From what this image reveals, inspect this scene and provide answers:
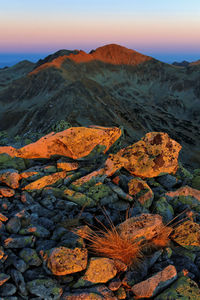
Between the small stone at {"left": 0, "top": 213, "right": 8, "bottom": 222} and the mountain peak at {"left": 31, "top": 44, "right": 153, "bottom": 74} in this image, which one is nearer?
the small stone at {"left": 0, "top": 213, "right": 8, "bottom": 222}

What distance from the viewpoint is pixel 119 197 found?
20.9 ft

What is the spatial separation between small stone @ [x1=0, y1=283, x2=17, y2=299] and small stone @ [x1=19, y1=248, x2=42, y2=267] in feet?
1.59

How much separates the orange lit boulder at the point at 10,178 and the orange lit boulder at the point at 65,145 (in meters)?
1.28

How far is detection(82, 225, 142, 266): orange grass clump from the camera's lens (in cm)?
440

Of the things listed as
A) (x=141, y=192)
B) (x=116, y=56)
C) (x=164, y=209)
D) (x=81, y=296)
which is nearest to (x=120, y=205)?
(x=141, y=192)

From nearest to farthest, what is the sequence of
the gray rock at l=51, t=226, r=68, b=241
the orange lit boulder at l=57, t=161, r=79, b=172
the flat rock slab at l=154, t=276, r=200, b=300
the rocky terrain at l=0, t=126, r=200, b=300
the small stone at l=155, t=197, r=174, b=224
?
1. the flat rock slab at l=154, t=276, r=200, b=300
2. the rocky terrain at l=0, t=126, r=200, b=300
3. the gray rock at l=51, t=226, r=68, b=241
4. the small stone at l=155, t=197, r=174, b=224
5. the orange lit boulder at l=57, t=161, r=79, b=172

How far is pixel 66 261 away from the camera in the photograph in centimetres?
401

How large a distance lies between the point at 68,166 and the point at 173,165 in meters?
3.99

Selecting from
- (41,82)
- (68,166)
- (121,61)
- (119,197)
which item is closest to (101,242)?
(119,197)

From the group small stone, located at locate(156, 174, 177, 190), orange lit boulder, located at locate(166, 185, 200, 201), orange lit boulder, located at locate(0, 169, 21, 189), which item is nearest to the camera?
orange lit boulder, located at locate(0, 169, 21, 189)

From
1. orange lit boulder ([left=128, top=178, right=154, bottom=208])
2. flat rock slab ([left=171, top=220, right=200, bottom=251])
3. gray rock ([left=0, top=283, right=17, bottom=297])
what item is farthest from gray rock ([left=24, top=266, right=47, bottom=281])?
orange lit boulder ([left=128, top=178, right=154, bottom=208])

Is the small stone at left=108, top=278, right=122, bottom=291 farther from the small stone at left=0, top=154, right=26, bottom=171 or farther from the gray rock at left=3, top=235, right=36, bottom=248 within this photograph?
the small stone at left=0, top=154, right=26, bottom=171

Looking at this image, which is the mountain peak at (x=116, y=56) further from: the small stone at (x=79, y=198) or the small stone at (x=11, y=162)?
the small stone at (x=79, y=198)

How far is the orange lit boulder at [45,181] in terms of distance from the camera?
6410mm
